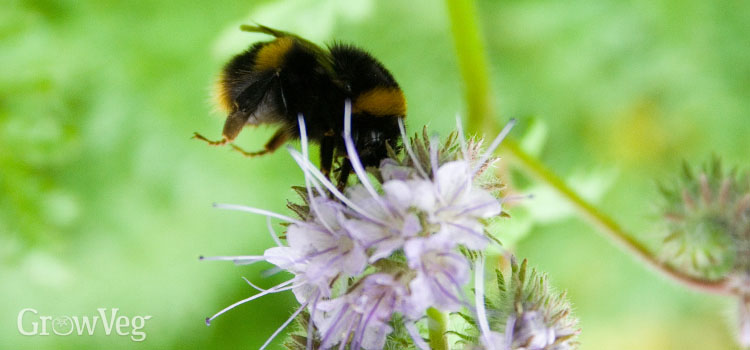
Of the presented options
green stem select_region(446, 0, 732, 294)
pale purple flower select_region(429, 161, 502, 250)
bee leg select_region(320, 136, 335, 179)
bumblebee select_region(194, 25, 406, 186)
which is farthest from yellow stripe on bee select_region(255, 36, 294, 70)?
green stem select_region(446, 0, 732, 294)

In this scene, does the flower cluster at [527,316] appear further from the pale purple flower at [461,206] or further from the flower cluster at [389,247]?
the pale purple flower at [461,206]

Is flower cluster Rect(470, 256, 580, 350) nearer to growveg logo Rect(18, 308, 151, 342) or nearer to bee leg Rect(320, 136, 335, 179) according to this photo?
bee leg Rect(320, 136, 335, 179)

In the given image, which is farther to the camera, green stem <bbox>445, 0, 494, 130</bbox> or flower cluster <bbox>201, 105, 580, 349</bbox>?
green stem <bbox>445, 0, 494, 130</bbox>

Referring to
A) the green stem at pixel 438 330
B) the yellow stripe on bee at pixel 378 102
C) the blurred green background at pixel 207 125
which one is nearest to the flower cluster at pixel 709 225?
the blurred green background at pixel 207 125

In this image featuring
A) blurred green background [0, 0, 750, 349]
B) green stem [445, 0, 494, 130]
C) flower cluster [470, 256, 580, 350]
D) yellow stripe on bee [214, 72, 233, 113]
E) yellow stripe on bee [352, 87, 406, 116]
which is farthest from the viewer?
blurred green background [0, 0, 750, 349]

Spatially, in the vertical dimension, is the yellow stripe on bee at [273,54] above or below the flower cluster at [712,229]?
below

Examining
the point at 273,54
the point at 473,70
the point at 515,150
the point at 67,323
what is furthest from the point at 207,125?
the point at 273,54

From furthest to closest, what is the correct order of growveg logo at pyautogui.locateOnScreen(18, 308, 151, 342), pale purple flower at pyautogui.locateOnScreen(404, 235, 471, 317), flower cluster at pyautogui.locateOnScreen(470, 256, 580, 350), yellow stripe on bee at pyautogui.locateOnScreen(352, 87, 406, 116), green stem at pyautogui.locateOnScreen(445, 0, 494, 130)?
growveg logo at pyautogui.locateOnScreen(18, 308, 151, 342), green stem at pyautogui.locateOnScreen(445, 0, 494, 130), yellow stripe on bee at pyautogui.locateOnScreen(352, 87, 406, 116), flower cluster at pyautogui.locateOnScreen(470, 256, 580, 350), pale purple flower at pyautogui.locateOnScreen(404, 235, 471, 317)
